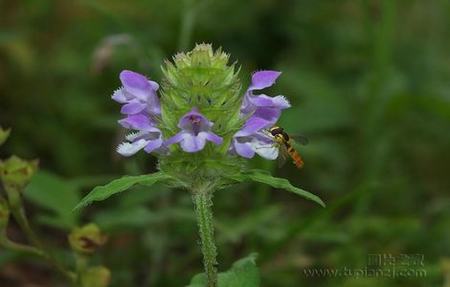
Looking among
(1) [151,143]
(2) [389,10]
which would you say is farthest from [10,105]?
(1) [151,143]

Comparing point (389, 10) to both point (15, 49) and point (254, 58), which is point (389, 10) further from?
point (15, 49)

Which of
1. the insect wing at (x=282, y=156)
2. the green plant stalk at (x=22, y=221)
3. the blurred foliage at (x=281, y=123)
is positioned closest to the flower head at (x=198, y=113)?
the insect wing at (x=282, y=156)

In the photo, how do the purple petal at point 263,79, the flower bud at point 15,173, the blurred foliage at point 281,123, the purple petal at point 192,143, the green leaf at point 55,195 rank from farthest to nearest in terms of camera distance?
the blurred foliage at point 281,123 < the green leaf at point 55,195 < the flower bud at point 15,173 < the purple petal at point 263,79 < the purple petal at point 192,143

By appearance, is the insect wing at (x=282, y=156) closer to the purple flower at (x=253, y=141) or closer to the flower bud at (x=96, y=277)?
the purple flower at (x=253, y=141)

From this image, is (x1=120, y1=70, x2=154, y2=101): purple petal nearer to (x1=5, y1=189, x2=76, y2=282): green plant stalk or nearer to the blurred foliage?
(x1=5, y1=189, x2=76, y2=282): green plant stalk

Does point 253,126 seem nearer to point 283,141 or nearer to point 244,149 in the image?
point 244,149

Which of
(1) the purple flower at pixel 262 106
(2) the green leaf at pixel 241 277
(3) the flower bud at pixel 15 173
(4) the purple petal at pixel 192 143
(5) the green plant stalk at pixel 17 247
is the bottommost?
(2) the green leaf at pixel 241 277

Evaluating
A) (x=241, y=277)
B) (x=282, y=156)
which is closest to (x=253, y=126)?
(x=241, y=277)

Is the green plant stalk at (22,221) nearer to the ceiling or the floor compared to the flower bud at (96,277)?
nearer to the ceiling
